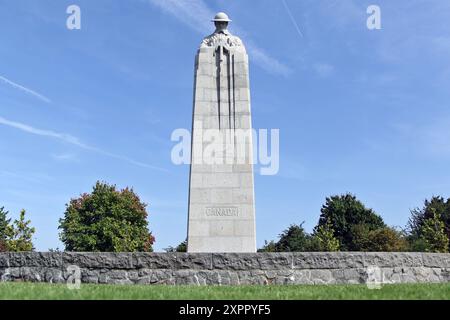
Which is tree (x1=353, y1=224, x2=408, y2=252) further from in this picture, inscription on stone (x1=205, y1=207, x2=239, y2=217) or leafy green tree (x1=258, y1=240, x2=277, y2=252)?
inscription on stone (x1=205, y1=207, x2=239, y2=217)

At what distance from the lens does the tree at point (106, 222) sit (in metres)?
46.2

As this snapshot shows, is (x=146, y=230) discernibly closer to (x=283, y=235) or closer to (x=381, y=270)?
(x=283, y=235)

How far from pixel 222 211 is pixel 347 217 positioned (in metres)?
36.8

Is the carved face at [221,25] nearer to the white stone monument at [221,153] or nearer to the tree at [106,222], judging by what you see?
the white stone monument at [221,153]

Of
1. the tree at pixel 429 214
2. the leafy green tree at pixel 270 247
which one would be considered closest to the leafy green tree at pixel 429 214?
the tree at pixel 429 214

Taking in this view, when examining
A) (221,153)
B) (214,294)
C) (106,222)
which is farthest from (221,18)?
(106,222)

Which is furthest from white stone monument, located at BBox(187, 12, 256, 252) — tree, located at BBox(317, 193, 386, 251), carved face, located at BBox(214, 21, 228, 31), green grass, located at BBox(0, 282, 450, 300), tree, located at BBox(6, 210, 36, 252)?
tree, located at BBox(317, 193, 386, 251)

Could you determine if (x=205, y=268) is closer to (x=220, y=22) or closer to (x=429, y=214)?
(x=220, y=22)

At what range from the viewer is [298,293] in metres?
9.31

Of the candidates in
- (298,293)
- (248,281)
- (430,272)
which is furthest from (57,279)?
(430,272)

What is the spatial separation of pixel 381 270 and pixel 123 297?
24.2ft

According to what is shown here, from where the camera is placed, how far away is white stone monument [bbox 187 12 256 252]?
634 inches

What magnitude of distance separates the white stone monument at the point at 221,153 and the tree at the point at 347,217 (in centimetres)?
3470
